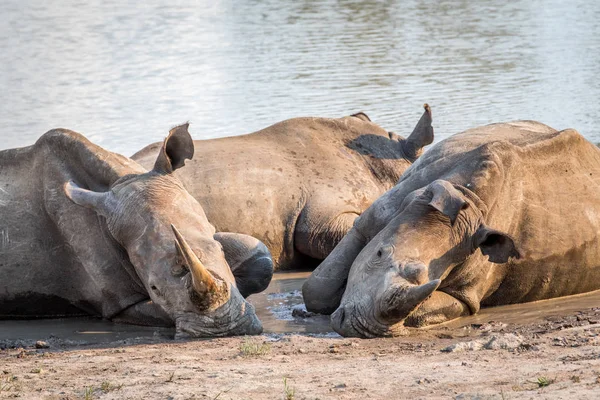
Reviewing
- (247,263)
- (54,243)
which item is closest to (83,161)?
(54,243)

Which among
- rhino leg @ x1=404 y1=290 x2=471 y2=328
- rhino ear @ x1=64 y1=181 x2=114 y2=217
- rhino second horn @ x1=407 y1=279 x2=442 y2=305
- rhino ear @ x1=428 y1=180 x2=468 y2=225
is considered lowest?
rhino leg @ x1=404 y1=290 x2=471 y2=328

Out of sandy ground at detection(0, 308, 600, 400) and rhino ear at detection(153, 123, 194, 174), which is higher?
rhino ear at detection(153, 123, 194, 174)

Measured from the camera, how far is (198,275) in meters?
7.89

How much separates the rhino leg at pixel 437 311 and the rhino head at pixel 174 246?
1067 mm

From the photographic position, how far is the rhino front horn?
7.84 meters

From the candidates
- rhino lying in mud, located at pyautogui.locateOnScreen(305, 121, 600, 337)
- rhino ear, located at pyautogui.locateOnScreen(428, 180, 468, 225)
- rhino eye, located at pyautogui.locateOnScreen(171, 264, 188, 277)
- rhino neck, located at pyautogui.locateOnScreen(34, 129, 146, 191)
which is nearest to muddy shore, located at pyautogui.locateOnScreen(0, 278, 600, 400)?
rhino lying in mud, located at pyautogui.locateOnScreen(305, 121, 600, 337)

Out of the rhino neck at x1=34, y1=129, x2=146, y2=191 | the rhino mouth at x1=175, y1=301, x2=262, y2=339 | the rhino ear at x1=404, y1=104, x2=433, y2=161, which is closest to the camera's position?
the rhino mouth at x1=175, y1=301, x2=262, y2=339

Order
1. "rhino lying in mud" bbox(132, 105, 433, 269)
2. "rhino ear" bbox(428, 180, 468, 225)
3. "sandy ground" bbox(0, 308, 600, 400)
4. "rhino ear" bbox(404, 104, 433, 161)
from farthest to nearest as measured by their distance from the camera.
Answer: "rhino ear" bbox(404, 104, 433, 161)
"rhino lying in mud" bbox(132, 105, 433, 269)
"rhino ear" bbox(428, 180, 468, 225)
"sandy ground" bbox(0, 308, 600, 400)

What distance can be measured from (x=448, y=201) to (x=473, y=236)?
1.30 ft

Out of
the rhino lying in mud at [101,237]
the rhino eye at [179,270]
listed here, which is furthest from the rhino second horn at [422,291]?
the rhino eye at [179,270]

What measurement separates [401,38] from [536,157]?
1646cm

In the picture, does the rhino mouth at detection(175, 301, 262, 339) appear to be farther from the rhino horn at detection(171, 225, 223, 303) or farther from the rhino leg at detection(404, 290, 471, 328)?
the rhino leg at detection(404, 290, 471, 328)

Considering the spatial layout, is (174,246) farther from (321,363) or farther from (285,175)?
(285,175)

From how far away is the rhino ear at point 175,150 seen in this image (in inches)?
364
